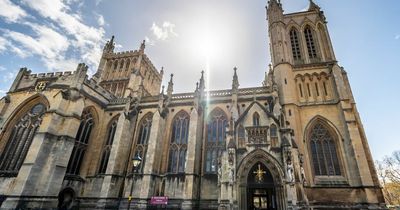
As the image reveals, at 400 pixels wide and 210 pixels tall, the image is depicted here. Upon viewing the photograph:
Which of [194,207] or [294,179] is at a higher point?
[294,179]

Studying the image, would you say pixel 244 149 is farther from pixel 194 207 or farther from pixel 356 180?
pixel 356 180

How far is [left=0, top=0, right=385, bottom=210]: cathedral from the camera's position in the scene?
14977 millimetres

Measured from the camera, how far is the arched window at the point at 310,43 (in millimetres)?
22312

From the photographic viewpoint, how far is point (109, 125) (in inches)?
927

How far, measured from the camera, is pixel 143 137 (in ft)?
72.7

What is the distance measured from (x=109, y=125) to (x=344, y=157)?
2276 cm

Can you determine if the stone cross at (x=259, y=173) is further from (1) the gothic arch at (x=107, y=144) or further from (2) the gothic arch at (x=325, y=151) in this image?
A: (1) the gothic arch at (x=107, y=144)

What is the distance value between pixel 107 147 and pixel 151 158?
21.1 feet

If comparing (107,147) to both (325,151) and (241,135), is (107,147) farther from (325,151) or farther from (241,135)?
(325,151)

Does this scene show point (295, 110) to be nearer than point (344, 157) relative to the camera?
No

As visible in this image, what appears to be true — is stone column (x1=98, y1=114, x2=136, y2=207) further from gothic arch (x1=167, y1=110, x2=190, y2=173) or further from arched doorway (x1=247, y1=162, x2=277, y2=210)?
arched doorway (x1=247, y1=162, x2=277, y2=210)

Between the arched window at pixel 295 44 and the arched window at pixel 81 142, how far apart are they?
23.0 meters

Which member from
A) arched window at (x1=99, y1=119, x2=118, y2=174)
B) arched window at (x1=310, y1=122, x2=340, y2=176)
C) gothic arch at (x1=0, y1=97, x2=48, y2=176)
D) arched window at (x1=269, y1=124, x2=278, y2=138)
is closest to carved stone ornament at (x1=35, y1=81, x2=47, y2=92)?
gothic arch at (x1=0, y1=97, x2=48, y2=176)

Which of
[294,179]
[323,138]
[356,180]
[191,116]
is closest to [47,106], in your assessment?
[191,116]
